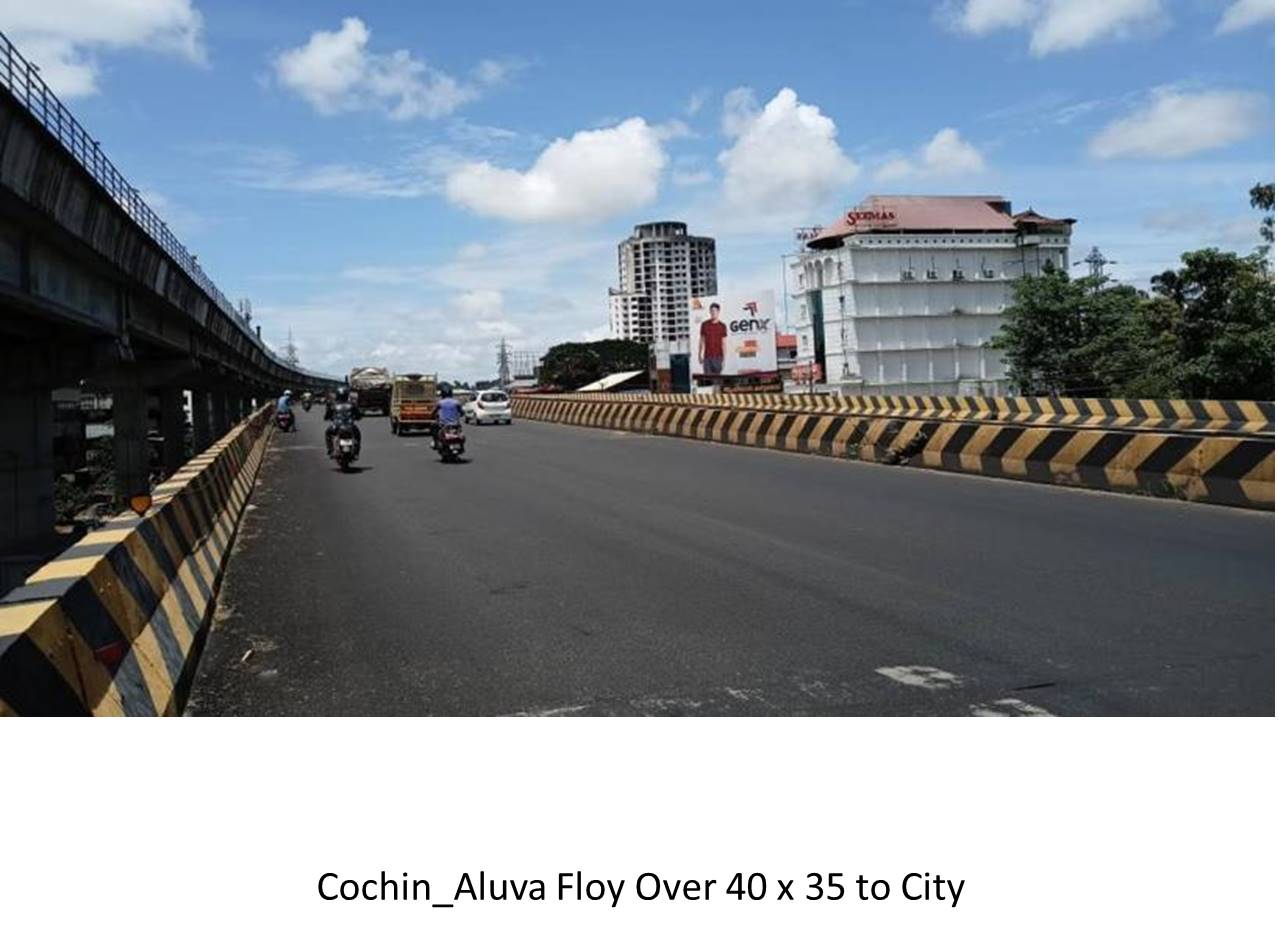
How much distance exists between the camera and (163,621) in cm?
623

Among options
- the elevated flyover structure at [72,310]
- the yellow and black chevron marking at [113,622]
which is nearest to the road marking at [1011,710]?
the yellow and black chevron marking at [113,622]

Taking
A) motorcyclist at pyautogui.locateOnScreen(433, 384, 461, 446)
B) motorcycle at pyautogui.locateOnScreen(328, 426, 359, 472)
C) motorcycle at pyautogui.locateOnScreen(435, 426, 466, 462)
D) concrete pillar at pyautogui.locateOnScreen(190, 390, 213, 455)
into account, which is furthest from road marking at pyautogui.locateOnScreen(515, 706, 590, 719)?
concrete pillar at pyautogui.locateOnScreen(190, 390, 213, 455)

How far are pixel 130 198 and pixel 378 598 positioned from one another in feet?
53.8

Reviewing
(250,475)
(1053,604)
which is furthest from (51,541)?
(1053,604)

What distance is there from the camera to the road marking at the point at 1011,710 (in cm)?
513

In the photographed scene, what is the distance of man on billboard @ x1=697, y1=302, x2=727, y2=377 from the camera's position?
7656cm

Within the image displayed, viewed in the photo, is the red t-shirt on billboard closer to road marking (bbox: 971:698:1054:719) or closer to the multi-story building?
road marking (bbox: 971:698:1054:719)

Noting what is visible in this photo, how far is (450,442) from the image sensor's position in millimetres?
23203

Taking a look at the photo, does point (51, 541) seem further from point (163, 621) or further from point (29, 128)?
point (163, 621)

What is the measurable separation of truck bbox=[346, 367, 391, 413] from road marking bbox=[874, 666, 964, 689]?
180ft

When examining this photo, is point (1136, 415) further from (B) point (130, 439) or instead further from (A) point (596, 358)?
(A) point (596, 358)

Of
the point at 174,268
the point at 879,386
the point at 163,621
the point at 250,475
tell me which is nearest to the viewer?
the point at 163,621

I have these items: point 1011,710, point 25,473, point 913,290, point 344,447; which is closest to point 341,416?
point 344,447

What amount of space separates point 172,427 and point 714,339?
3915 cm
